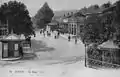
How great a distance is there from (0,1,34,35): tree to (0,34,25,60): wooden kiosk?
332 cm

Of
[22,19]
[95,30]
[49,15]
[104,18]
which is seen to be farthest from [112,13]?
[49,15]

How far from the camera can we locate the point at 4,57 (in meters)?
11.0

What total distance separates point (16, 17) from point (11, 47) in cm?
479

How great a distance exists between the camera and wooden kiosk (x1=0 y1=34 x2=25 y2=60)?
424 inches

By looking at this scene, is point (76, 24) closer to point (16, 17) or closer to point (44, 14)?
point (44, 14)

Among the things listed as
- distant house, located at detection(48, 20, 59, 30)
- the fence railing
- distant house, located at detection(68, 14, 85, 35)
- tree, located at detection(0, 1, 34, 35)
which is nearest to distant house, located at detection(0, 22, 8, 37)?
tree, located at detection(0, 1, 34, 35)

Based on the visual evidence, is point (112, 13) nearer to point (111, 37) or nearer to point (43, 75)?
point (111, 37)

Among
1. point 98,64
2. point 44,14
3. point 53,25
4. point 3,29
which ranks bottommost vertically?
point 98,64

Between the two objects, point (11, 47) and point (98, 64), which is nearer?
point (98, 64)

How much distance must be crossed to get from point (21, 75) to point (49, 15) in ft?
76.1

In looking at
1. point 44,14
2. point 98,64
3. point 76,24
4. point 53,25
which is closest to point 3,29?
point 98,64

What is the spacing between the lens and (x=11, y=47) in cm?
1098

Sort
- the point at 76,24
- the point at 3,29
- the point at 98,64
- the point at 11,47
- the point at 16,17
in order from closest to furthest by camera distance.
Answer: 1. the point at 98,64
2. the point at 11,47
3. the point at 3,29
4. the point at 16,17
5. the point at 76,24

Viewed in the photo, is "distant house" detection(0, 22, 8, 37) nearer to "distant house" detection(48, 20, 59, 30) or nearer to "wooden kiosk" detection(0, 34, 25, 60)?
A: "wooden kiosk" detection(0, 34, 25, 60)
